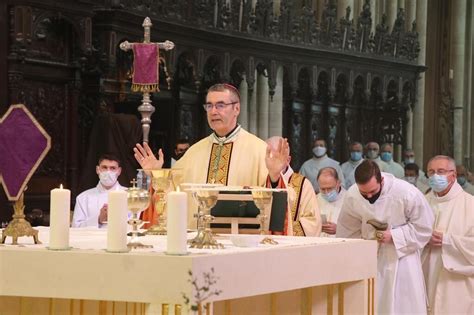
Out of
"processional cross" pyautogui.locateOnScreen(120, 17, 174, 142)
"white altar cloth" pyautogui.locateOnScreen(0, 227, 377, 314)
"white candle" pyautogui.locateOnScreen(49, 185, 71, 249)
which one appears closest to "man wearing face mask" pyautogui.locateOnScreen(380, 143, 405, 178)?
"processional cross" pyautogui.locateOnScreen(120, 17, 174, 142)

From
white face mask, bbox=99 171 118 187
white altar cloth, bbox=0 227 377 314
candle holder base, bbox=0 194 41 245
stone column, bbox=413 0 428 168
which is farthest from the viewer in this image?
stone column, bbox=413 0 428 168

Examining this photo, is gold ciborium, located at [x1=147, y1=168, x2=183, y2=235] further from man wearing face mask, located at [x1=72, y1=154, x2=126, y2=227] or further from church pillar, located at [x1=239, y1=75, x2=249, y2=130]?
church pillar, located at [x1=239, y1=75, x2=249, y2=130]

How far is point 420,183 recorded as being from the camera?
21.0 metres

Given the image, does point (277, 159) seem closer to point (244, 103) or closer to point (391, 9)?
point (244, 103)

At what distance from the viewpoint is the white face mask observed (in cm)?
1086

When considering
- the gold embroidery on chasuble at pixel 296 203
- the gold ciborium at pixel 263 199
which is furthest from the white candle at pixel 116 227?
the gold embroidery on chasuble at pixel 296 203

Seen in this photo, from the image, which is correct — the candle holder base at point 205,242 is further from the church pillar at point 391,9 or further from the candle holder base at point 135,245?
the church pillar at point 391,9

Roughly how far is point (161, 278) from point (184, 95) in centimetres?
1158

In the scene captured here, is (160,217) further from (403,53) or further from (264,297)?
(403,53)

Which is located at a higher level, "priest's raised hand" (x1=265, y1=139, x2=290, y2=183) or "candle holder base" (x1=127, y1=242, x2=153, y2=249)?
"priest's raised hand" (x1=265, y1=139, x2=290, y2=183)

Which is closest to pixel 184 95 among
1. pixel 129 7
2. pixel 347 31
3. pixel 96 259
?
pixel 129 7

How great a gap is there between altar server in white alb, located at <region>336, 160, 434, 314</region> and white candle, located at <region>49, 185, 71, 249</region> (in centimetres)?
475

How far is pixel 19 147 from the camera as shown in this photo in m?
6.23

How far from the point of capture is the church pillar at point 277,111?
19.5 meters
